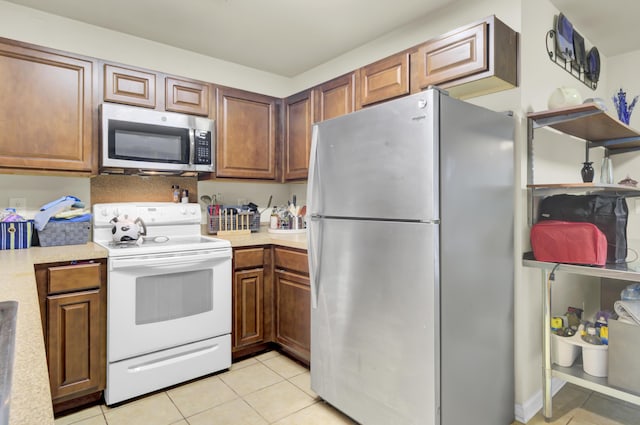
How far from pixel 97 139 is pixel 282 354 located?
2.04m

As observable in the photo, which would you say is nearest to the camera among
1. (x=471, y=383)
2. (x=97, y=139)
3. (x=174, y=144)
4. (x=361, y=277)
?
(x=471, y=383)

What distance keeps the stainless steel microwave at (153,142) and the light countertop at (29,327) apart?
62cm

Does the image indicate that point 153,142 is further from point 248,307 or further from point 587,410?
point 587,410

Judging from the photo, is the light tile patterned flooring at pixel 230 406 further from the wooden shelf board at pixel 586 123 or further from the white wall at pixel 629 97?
the white wall at pixel 629 97

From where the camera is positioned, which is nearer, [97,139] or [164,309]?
[164,309]

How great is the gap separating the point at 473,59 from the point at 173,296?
223 centimetres

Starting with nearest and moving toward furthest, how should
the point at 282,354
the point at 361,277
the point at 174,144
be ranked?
the point at 361,277 < the point at 174,144 < the point at 282,354

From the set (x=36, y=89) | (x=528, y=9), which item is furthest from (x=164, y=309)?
(x=528, y=9)

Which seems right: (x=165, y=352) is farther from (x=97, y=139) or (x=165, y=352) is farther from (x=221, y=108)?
(x=221, y=108)

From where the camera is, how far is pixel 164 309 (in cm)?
232

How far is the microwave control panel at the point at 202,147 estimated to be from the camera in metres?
2.80

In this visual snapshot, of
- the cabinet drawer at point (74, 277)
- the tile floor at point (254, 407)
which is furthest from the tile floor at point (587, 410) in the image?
the cabinet drawer at point (74, 277)

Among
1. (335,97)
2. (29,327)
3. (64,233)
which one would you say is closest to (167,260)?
(64,233)

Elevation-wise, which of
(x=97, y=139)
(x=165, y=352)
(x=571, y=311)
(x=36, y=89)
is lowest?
(x=165, y=352)
